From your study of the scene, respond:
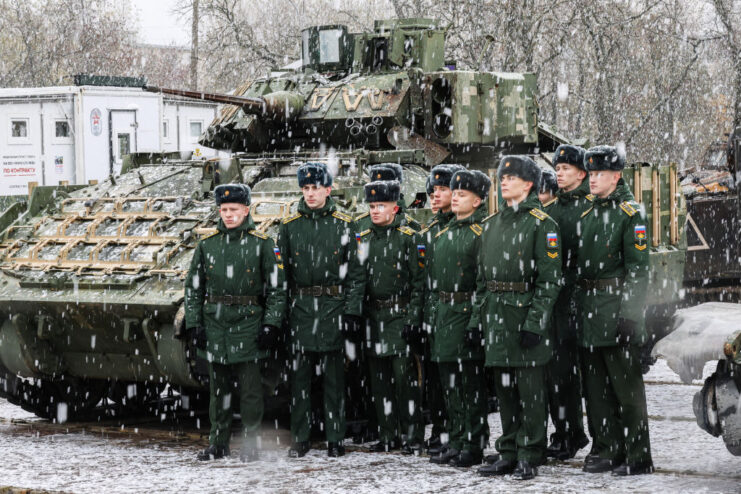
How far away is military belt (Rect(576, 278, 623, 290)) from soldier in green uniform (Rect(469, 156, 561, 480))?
0.25 metres

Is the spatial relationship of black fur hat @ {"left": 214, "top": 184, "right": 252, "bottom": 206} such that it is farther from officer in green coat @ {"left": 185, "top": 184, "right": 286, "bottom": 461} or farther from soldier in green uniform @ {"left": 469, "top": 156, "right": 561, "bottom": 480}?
soldier in green uniform @ {"left": 469, "top": 156, "right": 561, "bottom": 480}

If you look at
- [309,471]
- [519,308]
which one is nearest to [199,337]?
[309,471]

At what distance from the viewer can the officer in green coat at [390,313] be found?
857 cm

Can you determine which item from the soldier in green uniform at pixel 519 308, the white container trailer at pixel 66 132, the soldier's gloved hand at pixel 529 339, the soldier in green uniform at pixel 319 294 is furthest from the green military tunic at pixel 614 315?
the white container trailer at pixel 66 132

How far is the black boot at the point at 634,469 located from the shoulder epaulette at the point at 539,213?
1.60 m

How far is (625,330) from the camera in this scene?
7.48 metres

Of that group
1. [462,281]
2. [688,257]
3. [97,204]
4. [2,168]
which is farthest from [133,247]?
[2,168]

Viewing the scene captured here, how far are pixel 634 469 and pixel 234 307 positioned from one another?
9.37ft

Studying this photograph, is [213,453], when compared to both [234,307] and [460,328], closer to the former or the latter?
[234,307]

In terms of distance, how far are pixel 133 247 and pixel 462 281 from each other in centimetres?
290

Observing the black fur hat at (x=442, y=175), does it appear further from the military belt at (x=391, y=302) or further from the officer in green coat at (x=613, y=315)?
the officer in green coat at (x=613, y=315)

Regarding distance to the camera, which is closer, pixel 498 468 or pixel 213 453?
pixel 498 468

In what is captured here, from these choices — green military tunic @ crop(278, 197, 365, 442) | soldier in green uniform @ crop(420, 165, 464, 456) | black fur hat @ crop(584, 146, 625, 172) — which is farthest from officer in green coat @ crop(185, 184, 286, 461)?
black fur hat @ crop(584, 146, 625, 172)

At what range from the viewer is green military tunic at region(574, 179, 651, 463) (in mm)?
7555
